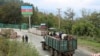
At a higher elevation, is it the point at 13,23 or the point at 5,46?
the point at 5,46

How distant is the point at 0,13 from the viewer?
8225 centimetres

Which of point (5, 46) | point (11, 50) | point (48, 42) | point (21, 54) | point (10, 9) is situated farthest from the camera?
point (10, 9)

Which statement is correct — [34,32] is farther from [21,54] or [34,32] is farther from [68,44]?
[21,54]

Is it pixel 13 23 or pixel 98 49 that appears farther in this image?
pixel 13 23

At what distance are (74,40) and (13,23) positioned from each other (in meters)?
59.6

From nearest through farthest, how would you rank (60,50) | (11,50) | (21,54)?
(21,54), (11,50), (60,50)

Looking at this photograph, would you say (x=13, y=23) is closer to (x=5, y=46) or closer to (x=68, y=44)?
(x=68, y=44)

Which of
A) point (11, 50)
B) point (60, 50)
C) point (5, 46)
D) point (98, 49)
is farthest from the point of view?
point (98, 49)

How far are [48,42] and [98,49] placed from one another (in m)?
5.93

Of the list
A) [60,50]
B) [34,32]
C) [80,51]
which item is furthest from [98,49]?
[34,32]

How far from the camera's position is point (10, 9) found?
82125 mm

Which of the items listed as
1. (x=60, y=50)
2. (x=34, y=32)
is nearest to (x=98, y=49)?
(x=60, y=50)

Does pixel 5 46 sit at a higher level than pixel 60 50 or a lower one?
higher

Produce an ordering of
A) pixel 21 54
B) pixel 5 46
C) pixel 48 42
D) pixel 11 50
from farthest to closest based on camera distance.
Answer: pixel 48 42
pixel 5 46
pixel 11 50
pixel 21 54
